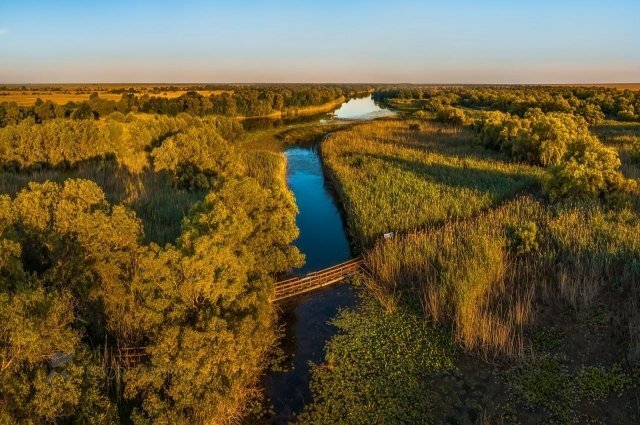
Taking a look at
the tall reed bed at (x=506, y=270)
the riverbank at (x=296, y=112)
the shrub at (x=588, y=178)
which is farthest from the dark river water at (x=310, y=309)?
the riverbank at (x=296, y=112)

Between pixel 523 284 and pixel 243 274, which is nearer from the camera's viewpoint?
pixel 243 274

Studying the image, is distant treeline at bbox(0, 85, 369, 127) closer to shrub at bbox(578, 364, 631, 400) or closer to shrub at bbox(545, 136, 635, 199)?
shrub at bbox(545, 136, 635, 199)

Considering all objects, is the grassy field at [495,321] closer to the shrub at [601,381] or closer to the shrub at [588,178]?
the shrub at [601,381]

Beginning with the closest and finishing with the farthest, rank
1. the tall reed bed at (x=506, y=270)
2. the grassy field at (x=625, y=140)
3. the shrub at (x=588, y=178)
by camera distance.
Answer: the tall reed bed at (x=506, y=270) → the shrub at (x=588, y=178) → the grassy field at (x=625, y=140)

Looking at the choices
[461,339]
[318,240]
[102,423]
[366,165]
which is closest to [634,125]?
[366,165]

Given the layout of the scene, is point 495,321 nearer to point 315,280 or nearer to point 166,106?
point 315,280

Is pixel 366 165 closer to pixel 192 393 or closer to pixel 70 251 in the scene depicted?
pixel 70 251

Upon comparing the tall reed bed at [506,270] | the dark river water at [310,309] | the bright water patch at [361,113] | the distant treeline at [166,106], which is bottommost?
the dark river water at [310,309]
